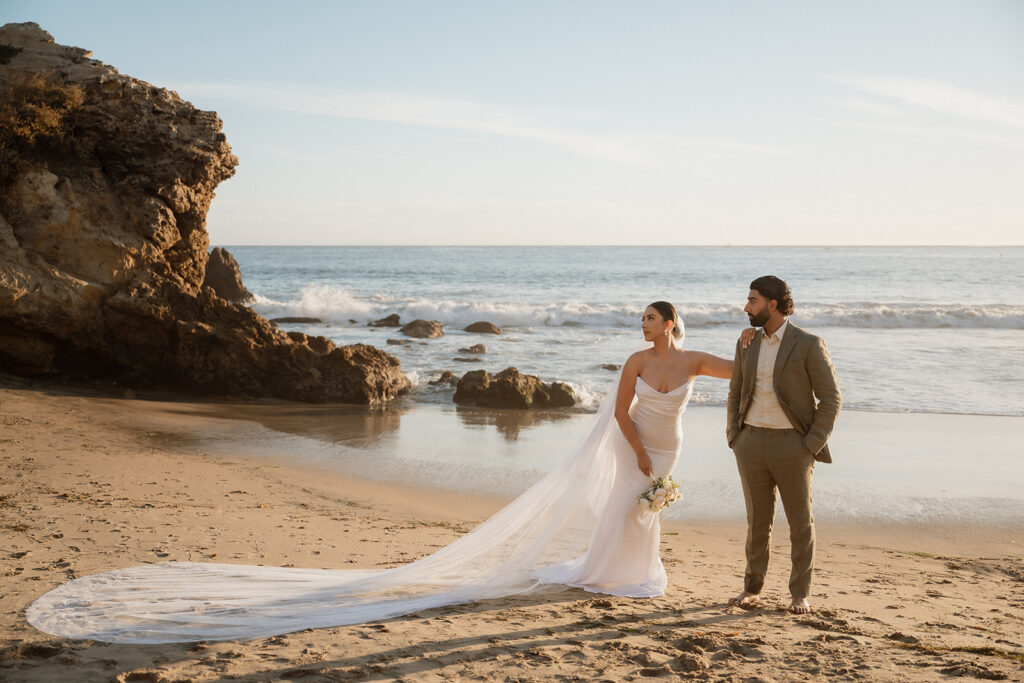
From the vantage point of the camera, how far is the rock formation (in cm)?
1188

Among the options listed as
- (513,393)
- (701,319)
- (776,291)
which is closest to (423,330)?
(513,393)

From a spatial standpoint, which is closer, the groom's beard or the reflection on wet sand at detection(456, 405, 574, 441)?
the groom's beard

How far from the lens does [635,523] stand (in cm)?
545

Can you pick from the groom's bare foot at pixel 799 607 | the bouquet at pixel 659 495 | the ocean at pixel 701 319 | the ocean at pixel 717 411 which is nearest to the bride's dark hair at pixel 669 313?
the bouquet at pixel 659 495

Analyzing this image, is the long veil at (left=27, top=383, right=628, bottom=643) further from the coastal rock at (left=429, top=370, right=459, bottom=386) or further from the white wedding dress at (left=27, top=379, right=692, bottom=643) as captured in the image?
the coastal rock at (left=429, top=370, right=459, bottom=386)

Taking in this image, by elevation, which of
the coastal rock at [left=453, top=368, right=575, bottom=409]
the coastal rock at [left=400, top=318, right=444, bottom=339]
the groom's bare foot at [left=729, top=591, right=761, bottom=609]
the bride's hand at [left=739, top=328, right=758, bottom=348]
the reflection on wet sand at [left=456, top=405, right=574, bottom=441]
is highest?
the bride's hand at [left=739, top=328, right=758, bottom=348]

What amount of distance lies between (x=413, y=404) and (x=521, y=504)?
8.73m

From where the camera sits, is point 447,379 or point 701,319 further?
point 701,319

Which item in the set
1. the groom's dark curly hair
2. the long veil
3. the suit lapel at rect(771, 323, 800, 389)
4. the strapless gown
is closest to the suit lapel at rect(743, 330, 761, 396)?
the suit lapel at rect(771, 323, 800, 389)

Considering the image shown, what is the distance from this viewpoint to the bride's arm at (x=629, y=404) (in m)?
5.43

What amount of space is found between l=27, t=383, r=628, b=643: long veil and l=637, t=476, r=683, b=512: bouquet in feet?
1.28

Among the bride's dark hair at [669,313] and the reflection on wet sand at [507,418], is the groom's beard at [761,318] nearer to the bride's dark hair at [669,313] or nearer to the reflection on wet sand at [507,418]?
the bride's dark hair at [669,313]

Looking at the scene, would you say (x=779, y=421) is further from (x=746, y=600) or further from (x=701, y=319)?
(x=701, y=319)

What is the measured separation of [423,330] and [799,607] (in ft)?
65.5
